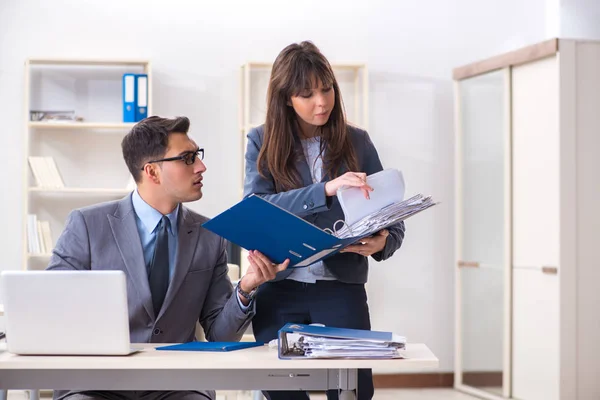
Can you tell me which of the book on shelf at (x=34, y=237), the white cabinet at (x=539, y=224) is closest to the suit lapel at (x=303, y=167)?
the white cabinet at (x=539, y=224)

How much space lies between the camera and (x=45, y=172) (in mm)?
4902

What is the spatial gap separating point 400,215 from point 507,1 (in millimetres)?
3889

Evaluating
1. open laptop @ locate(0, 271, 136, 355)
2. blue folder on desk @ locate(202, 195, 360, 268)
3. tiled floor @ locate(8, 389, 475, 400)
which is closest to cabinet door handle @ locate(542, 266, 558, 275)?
tiled floor @ locate(8, 389, 475, 400)

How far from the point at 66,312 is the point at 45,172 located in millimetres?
3300

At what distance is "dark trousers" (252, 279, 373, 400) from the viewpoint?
2.21 m

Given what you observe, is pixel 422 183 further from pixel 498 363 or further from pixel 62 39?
pixel 62 39

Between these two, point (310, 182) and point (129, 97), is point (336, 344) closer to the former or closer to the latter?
point (310, 182)

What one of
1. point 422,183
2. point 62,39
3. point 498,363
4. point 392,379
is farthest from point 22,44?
point 498,363

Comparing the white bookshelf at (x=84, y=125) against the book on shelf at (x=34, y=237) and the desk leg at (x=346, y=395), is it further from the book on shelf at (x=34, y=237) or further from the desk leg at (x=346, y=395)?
the desk leg at (x=346, y=395)

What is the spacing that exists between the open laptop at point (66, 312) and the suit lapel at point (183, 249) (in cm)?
41

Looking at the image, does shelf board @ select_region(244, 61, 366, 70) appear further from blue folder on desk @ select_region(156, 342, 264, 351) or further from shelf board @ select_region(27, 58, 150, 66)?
blue folder on desk @ select_region(156, 342, 264, 351)

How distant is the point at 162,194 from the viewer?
2326 mm

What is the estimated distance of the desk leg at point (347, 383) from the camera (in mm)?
1771

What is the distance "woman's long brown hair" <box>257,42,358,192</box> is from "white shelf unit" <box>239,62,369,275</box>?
2.76 m
